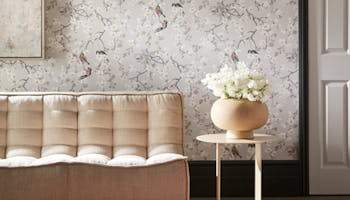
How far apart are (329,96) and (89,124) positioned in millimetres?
1790

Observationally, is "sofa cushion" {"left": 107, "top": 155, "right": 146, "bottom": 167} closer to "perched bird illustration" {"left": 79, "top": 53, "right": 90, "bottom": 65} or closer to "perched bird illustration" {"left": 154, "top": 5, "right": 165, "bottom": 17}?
"perched bird illustration" {"left": 79, "top": 53, "right": 90, "bottom": 65}

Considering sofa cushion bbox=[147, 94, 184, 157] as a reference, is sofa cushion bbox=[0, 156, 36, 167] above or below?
below

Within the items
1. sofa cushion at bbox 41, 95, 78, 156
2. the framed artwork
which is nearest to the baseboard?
sofa cushion at bbox 41, 95, 78, 156

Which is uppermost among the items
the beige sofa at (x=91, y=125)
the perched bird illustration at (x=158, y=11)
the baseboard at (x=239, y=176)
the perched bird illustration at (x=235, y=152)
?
the perched bird illustration at (x=158, y=11)

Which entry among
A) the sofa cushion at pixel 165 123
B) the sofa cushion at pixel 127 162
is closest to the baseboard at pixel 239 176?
the sofa cushion at pixel 165 123

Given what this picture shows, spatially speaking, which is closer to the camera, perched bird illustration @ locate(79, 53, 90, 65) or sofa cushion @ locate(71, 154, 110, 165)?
sofa cushion @ locate(71, 154, 110, 165)

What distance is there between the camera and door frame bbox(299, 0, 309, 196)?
427cm

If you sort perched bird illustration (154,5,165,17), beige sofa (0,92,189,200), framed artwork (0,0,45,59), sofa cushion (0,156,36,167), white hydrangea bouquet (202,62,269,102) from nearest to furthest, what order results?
1. sofa cushion (0,156,36,167)
2. white hydrangea bouquet (202,62,269,102)
3. beige sofa (0,92,189,200)
4. framed artwork (0,0,45,59)
5. perched bird illustration (154,5,165,17)

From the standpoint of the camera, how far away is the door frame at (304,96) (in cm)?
427

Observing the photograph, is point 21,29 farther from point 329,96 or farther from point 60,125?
point 329,96

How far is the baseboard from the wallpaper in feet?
0.55

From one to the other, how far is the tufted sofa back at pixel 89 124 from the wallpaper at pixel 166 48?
1.85 ft

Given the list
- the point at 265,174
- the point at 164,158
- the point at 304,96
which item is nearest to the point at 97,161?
the point at 164,158

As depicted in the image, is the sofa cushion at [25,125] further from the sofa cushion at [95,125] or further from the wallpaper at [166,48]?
the wallpaper at [166,48]
